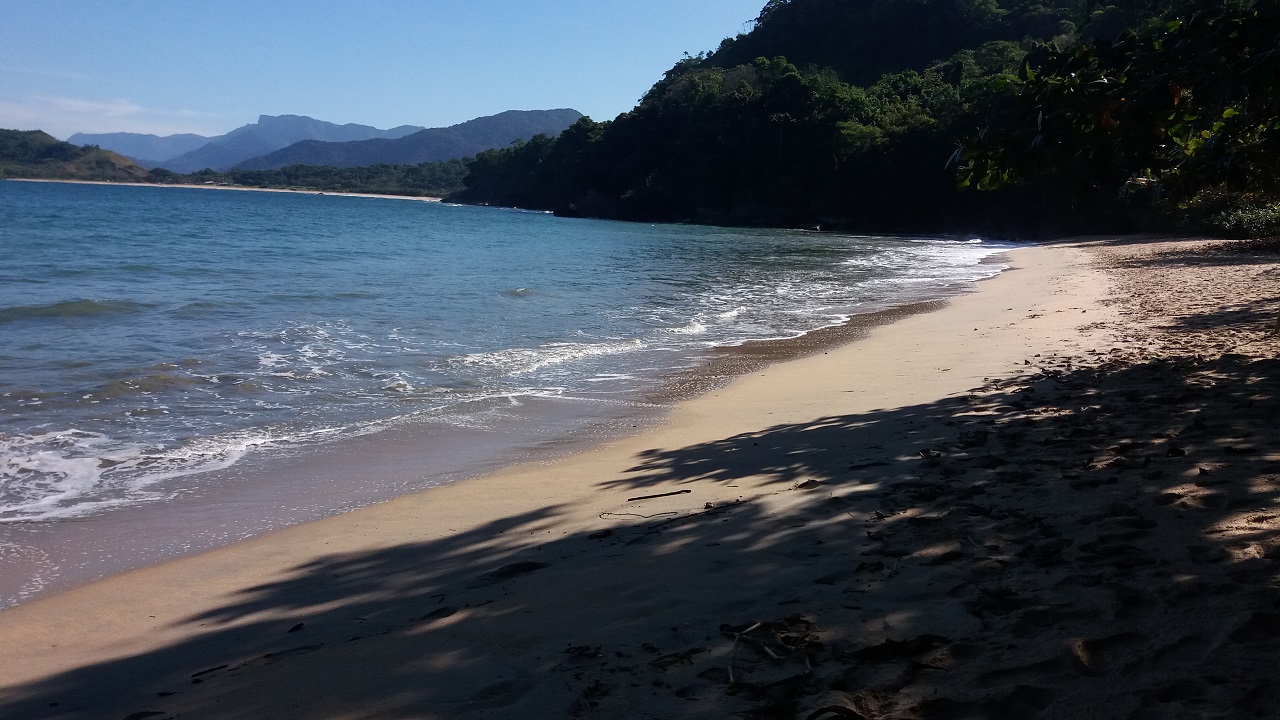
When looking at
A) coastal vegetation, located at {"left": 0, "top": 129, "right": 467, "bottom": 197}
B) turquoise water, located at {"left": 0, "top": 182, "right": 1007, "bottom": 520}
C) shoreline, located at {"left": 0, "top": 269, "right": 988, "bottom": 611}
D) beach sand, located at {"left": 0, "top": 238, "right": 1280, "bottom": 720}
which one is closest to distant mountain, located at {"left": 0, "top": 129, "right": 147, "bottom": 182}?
coastal vegetation, located at {"left": 0, "top": 129, "right": 467, "bottom": 197}

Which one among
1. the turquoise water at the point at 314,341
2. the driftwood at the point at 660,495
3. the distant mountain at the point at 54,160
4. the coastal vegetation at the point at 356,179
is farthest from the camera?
the coastal vegetation at the point at 356,179

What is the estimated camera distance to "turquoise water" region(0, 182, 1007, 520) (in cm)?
680

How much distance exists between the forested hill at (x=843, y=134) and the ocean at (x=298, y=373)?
6.18m

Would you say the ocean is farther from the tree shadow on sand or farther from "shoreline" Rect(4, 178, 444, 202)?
"shoreline" Rect(4, 178, 444, 202)

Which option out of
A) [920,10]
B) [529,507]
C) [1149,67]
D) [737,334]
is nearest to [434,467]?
[529,507]

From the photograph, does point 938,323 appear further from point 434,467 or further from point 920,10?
point 920,10

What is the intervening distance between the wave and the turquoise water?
50 millimetres

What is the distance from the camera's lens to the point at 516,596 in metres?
3.39

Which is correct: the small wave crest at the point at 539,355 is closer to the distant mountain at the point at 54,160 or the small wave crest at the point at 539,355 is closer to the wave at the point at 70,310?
the wave at the point at 70,310

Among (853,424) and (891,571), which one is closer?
(891,571)

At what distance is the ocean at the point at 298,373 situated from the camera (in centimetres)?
556

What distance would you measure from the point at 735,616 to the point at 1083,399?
4.06 m

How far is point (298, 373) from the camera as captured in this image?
940 centimetres

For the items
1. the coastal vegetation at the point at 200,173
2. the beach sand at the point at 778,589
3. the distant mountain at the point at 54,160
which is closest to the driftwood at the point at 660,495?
the beach sand at the point at 778,589
